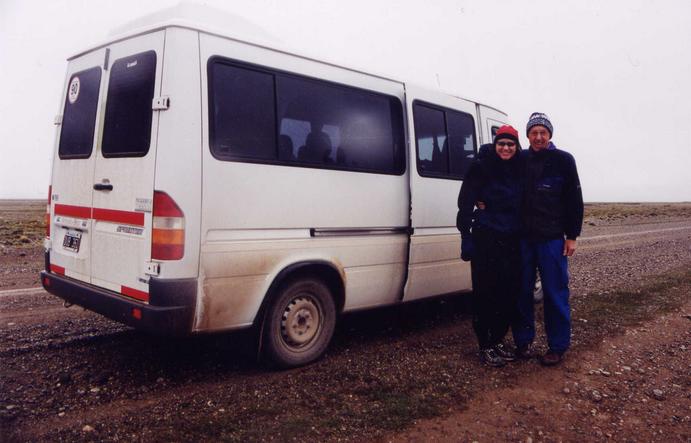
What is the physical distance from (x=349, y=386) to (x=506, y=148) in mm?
2407

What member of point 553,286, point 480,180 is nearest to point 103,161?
point 480,180

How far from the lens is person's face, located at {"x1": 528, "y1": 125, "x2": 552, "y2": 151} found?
15.1 ft

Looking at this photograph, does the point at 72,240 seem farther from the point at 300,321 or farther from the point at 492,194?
the point at 492,194

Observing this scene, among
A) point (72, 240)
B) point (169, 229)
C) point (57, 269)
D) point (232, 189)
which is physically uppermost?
point (232, 189)

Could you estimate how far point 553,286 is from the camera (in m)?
4.66

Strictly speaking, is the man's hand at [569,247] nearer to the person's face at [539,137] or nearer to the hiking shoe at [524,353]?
the person's face at [539,137]

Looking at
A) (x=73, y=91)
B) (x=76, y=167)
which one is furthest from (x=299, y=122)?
(x=73, y=91)

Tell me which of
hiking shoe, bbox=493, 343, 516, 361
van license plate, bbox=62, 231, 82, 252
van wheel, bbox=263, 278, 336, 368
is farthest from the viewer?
hiking shoe, bbox=493, 343, 516, 361

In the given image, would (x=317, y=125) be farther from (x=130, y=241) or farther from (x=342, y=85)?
(x=130, y=241)

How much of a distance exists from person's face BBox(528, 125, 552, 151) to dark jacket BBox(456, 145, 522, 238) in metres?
0.19

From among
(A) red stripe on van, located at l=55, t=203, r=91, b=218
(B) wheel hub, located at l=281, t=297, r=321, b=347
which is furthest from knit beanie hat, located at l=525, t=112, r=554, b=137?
(A) red stripe on van, located at l=55, t=203, r=91, b=218

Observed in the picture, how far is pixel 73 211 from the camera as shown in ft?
14.3

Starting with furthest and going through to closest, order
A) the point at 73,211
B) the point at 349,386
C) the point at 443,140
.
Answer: the point at 443,140, the point at 73,211, the point at 349,386

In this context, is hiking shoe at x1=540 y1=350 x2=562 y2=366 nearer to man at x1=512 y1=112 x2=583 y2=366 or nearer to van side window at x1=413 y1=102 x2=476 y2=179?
man at x1=512 y1=112 x2=583 y2=366
